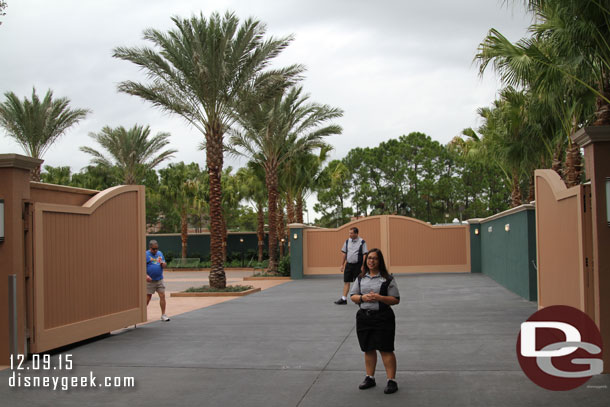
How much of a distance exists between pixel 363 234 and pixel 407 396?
18.0 metres

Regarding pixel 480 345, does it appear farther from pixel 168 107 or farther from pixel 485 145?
pixel 485 145

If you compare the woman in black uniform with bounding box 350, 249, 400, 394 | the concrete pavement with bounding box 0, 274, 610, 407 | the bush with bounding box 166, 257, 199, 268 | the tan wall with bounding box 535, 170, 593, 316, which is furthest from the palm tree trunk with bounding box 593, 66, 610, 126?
the bush with bounding box 166, 257, 199, 268

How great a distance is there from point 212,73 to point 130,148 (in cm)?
1904

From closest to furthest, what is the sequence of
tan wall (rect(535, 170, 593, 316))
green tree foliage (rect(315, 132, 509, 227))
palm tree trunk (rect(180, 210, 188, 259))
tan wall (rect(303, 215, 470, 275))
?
1. tan wall (rect(535, 170, 593, 316))
2. tan wall (rect(303, 215, 470, 275))
3. palm tree trunk (rect(180, 210, 188, 259))
4. green tree foliage (rect(315, 132, 509, 227))

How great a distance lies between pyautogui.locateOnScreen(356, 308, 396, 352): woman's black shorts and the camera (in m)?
6.05

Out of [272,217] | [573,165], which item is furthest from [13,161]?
[272,217]

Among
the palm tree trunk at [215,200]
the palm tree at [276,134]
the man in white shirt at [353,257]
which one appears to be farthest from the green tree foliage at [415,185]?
the man in white shirt at [353,257]

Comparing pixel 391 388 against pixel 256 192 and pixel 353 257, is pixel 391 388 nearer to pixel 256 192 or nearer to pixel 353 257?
pixel 353 257

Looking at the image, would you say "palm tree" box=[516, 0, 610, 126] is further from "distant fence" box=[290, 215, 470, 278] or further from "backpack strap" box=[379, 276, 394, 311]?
"distant fence" box=[290, 215, 470, 278]

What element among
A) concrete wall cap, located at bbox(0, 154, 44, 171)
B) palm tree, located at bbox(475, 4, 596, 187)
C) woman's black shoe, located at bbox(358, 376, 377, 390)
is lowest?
woman's black shoe, located at bbox(358, 376, 377, 390)

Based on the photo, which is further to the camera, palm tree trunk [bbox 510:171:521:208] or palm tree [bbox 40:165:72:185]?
palm tree [bbox 40:165:72:185]

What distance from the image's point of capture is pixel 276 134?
84.9 ft

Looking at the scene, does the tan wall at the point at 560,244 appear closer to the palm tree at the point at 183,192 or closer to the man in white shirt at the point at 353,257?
the man in white shirt at the point at 353,257

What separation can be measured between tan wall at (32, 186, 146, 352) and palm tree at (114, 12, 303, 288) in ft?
26.0
